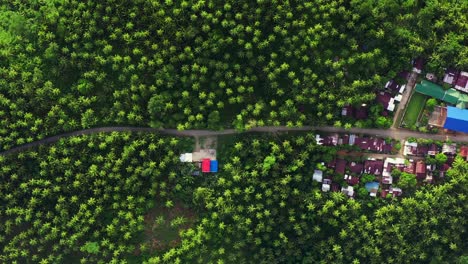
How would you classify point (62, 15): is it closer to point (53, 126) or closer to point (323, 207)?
point (53, 126)

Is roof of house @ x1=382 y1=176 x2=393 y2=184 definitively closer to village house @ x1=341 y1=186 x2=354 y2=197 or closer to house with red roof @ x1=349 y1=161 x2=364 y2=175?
house with red roof @ x1=349 y1=161 x2=364 y2=175

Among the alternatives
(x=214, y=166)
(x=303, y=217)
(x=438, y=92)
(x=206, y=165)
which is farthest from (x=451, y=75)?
(x=206, y=165)

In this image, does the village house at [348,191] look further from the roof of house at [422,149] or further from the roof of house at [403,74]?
the roof of house at [403,74]

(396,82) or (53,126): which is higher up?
(396,82)

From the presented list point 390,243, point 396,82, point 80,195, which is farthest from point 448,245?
point 80,195

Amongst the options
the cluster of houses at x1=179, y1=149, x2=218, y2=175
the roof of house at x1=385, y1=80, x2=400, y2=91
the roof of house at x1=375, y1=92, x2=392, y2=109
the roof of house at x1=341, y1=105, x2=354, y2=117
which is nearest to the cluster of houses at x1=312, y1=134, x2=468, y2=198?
the roof of house at x1=341, y1=105, x2=354, y2=117

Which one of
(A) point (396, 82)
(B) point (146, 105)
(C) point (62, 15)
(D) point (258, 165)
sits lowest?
(D) point (258, 165)

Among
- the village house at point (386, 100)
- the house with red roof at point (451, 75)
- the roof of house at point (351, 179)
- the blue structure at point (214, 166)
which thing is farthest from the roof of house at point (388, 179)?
the blue structure at point (214, 166)
